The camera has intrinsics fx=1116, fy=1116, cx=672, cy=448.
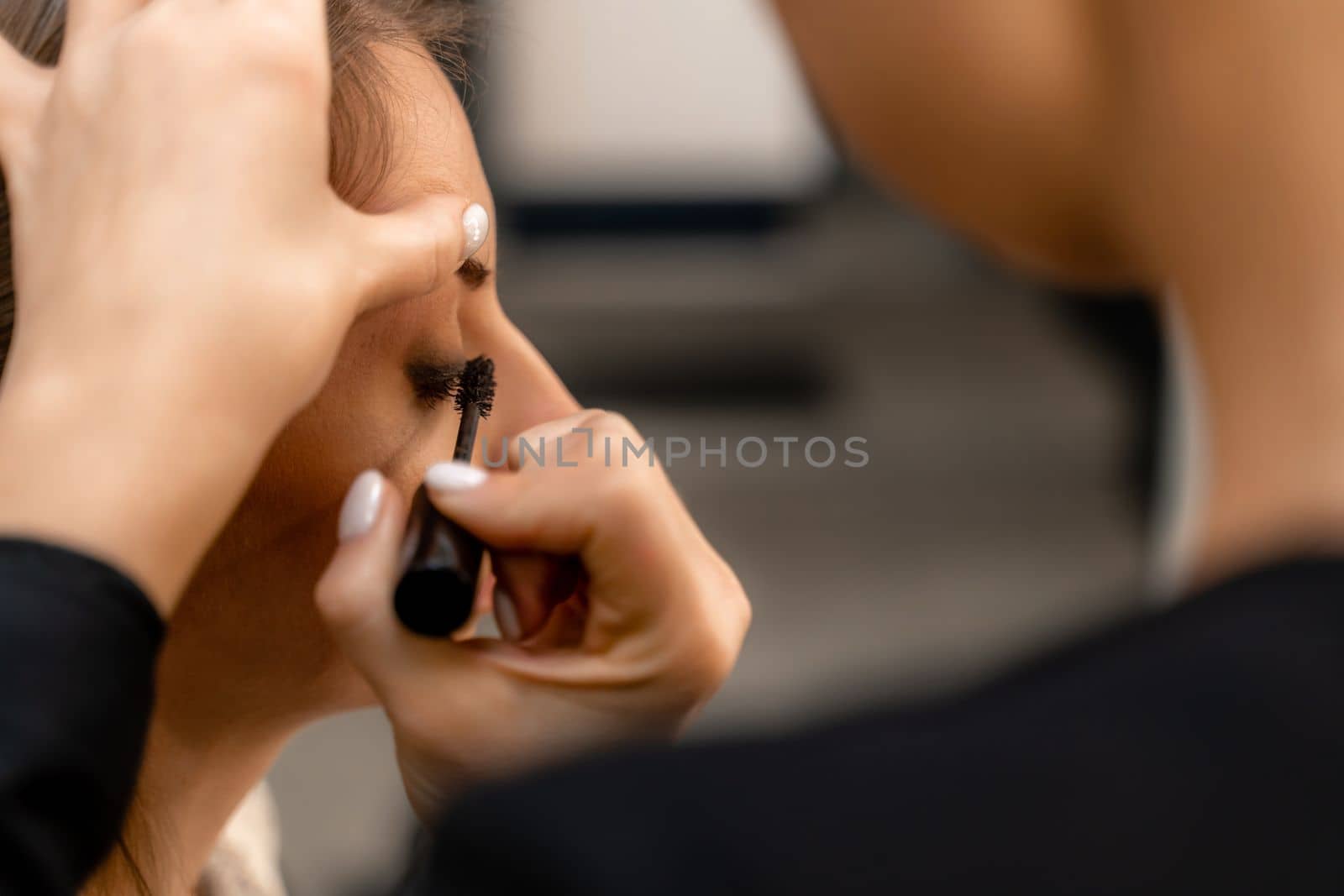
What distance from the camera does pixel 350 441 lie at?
0.46 meters

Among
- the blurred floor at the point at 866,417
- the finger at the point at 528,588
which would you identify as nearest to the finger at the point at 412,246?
the finger at the point at 528,588

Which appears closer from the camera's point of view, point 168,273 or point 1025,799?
point 1025,799

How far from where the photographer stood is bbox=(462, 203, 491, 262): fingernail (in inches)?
16.9

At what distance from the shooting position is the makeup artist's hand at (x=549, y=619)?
39 cm

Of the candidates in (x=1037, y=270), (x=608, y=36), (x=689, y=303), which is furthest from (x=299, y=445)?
(x=689, y=303)

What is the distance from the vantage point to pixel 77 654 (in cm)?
27

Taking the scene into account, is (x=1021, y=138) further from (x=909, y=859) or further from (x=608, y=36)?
(x=608, y=36)

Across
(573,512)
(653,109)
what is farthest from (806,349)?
(573,512)

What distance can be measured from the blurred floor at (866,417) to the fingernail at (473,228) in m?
0.77

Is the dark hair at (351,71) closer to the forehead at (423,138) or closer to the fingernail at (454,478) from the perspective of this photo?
the forehead at (423,138)

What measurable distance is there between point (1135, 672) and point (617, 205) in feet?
5.59

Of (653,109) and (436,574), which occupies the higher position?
(436,574)

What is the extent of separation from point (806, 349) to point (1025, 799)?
6.09ft

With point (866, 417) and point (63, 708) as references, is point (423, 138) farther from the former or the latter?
point (866, 417)
